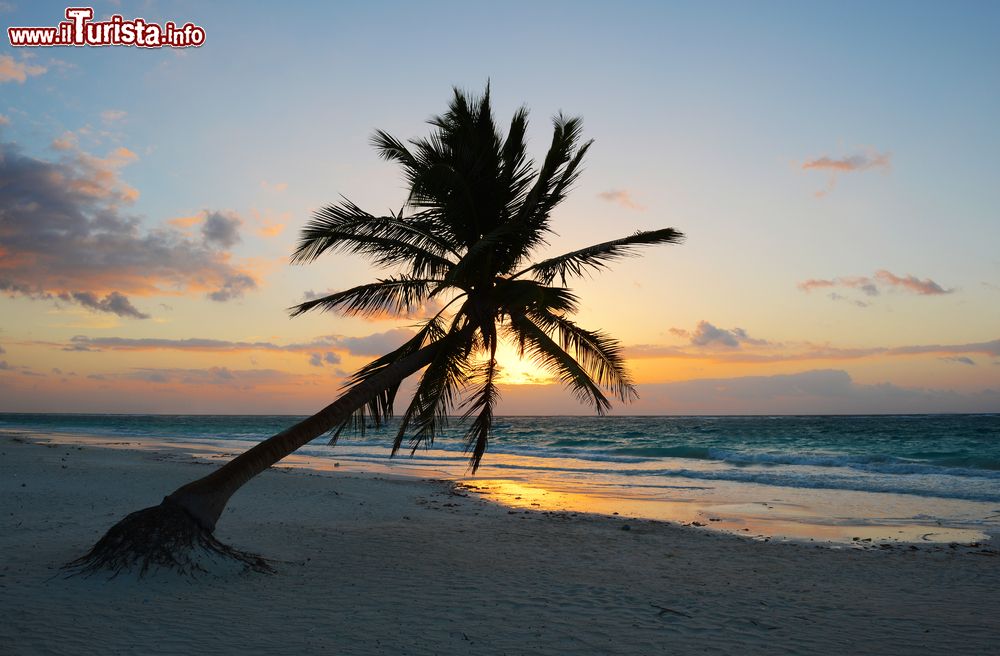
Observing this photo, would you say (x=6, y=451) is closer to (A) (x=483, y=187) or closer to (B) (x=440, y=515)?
(B) (x=440, y=515)

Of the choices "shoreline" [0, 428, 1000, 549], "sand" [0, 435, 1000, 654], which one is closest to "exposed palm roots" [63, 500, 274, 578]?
"sand" [0, 435, 1000, 654]

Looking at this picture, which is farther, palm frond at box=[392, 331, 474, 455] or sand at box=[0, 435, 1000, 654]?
palm frond at box=[392, 331, 474, 455]

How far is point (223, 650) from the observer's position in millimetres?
5746

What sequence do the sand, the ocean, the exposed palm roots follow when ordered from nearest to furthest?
1. the sand
2. the exposed palm roots
3. the ocean

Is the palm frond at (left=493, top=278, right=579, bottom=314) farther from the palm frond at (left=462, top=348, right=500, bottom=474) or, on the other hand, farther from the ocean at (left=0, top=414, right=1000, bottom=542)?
the ocean at (left=0, top=414, right=1000, bottom=542)

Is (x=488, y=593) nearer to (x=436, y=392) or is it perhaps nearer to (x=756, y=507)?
(x=436, y=392)

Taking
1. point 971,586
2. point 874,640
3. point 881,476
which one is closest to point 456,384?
point 874,640

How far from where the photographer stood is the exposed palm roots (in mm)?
7633

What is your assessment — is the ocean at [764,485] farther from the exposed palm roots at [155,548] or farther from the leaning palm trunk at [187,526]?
the exposed palm roots at [155,548]

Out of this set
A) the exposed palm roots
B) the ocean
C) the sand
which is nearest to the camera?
the sand

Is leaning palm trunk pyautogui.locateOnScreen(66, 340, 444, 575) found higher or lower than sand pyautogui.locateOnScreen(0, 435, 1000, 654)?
higher

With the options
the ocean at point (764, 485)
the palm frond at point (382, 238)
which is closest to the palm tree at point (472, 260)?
the palm frond at point (382, 238)

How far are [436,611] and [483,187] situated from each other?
6824mm

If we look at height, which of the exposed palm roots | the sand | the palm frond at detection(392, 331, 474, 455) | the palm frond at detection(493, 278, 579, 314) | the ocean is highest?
the palm frond at detection(493, 278, 579, 314)
